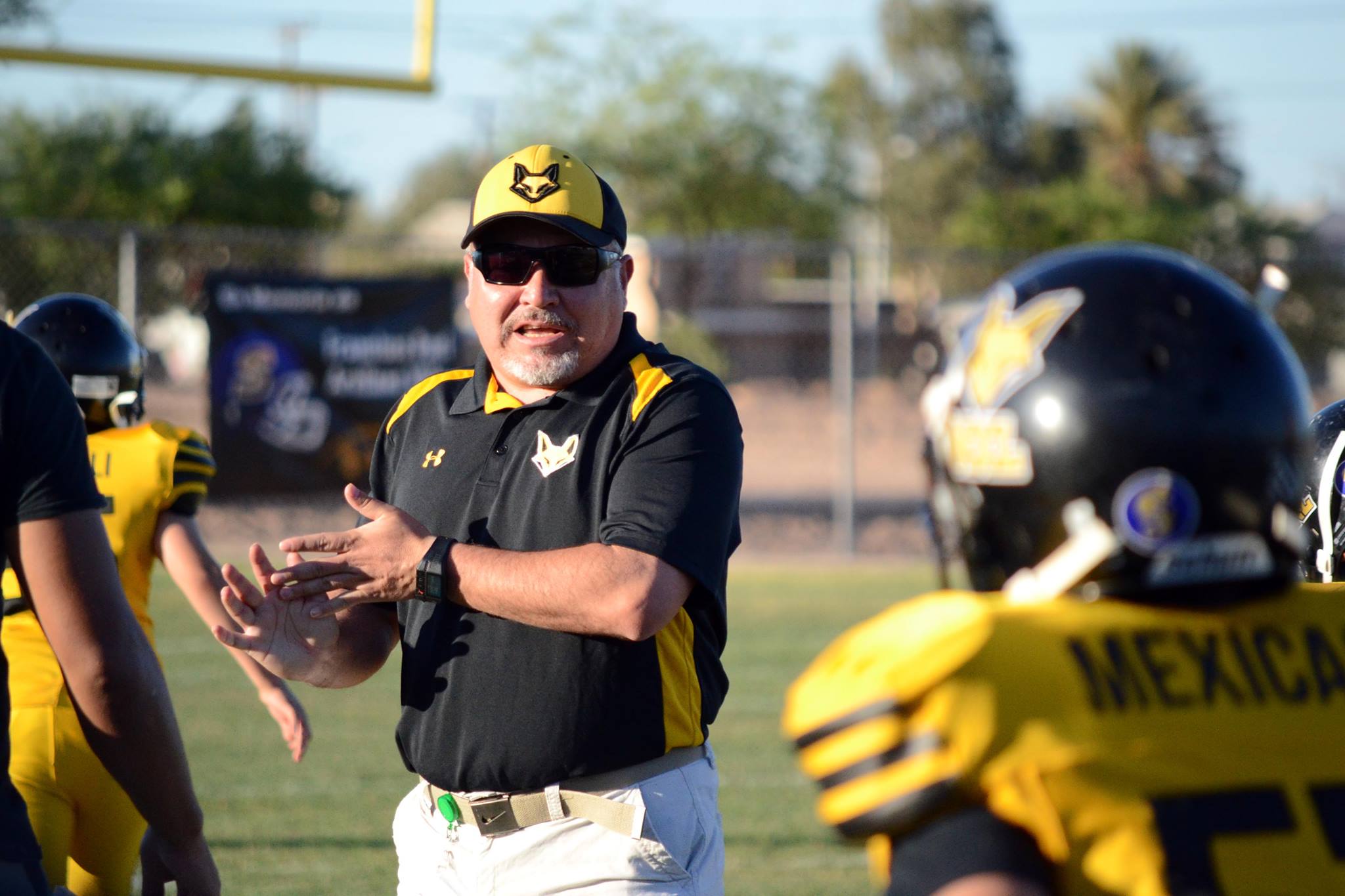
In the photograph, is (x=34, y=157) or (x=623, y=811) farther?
(x=34, y=157)

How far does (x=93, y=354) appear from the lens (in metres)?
4.21

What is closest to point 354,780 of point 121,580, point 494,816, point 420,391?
point 121,580

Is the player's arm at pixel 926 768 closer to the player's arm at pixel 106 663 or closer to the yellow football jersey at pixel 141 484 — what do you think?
the player's arm at pixel 106 663

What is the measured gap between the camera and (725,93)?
112ft

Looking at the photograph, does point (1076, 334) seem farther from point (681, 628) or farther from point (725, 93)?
point (725, 93)

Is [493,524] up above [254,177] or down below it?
below

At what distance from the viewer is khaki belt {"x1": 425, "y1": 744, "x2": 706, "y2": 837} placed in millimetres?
2943

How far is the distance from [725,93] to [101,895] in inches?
1244

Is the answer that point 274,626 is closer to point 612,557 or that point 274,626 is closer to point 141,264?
point 612,557

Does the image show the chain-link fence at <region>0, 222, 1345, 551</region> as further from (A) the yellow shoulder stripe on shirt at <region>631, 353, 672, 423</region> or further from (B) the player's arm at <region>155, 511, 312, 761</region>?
(B) the player's arm at <region>155, 511, 312, 761</region>

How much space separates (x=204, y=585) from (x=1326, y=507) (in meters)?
2.77

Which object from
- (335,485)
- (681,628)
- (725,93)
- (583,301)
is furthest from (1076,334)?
(725,93)

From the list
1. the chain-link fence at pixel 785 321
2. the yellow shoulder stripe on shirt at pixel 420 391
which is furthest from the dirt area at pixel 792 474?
the yellow shoulder stripe on shirt at pixel 420 391

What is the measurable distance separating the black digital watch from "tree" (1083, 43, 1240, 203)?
5028cm
